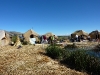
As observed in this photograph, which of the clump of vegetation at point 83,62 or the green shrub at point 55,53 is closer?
the clump of vegetation at point 83,62

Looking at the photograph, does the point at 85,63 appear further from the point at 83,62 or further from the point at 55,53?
the point at 55,53

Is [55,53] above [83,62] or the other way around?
above

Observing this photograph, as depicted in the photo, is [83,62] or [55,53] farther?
[55,53]

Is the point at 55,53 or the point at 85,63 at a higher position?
the point at 55,53

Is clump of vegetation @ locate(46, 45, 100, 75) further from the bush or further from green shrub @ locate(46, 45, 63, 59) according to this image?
green shrub @ locate(46, 45, 63, 59)

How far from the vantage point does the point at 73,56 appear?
11844 millimetres

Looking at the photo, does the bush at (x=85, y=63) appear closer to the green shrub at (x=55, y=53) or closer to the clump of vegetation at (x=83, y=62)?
the clump of vegetation at (x=83, y=62)

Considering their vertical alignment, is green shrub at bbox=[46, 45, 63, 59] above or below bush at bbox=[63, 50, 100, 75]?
above

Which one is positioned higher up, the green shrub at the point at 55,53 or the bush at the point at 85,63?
the green shrub at the point at 55,53

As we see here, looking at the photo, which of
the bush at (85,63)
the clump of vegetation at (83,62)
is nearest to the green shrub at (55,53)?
the clump of vegetation at (83,62)

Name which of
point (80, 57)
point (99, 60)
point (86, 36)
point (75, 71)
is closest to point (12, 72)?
point (75, 71)

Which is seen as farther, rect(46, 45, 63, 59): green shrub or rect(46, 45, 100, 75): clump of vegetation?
rect(46, 45, 63, 59): green shrub

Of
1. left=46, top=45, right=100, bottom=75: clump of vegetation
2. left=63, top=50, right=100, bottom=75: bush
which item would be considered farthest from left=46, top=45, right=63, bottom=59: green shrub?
left=63, top=50, right=100, bottom=75: bush

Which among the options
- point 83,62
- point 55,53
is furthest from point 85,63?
point 55,53
